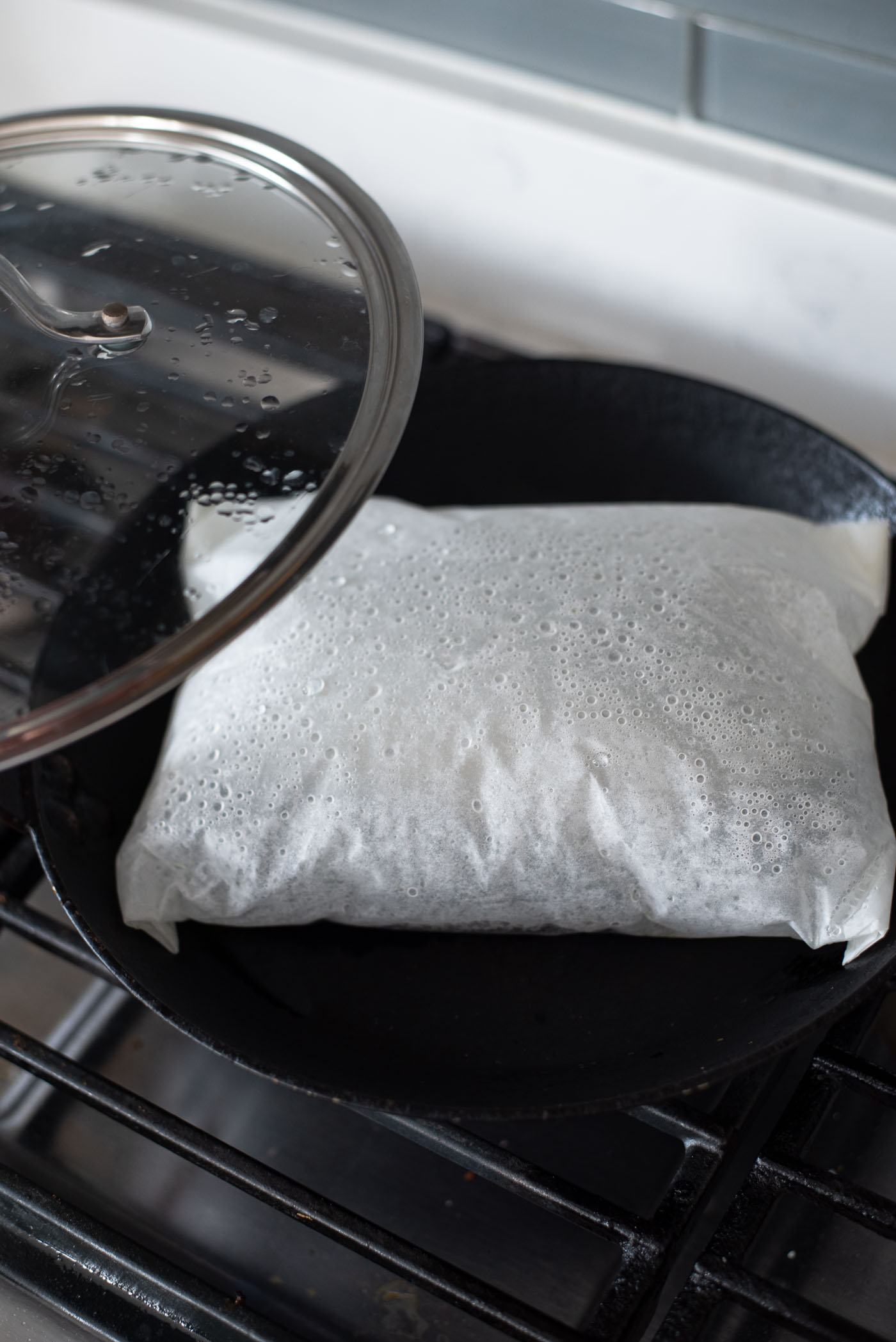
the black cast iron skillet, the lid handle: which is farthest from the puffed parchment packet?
the lid handle

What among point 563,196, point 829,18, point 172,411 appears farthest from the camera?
point 563,196

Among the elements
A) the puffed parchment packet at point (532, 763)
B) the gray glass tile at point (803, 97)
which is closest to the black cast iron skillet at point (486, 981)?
the puffed parchment packet at point (532, 763)

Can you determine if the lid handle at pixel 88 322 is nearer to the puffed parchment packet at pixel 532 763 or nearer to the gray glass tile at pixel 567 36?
the puffed parchment packet at pixel 532 763

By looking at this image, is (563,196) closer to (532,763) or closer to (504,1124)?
(532,763)

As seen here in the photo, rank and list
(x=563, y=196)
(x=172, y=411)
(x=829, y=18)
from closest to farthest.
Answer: (x=172, y=411) → (x=829, y=18) → (x=563, y=196)

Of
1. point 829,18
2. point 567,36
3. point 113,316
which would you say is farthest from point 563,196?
point 113,316

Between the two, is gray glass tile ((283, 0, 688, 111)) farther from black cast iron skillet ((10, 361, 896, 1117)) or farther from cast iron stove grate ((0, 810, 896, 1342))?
cast iron stove grate ((0, 810, 896, 1342))
